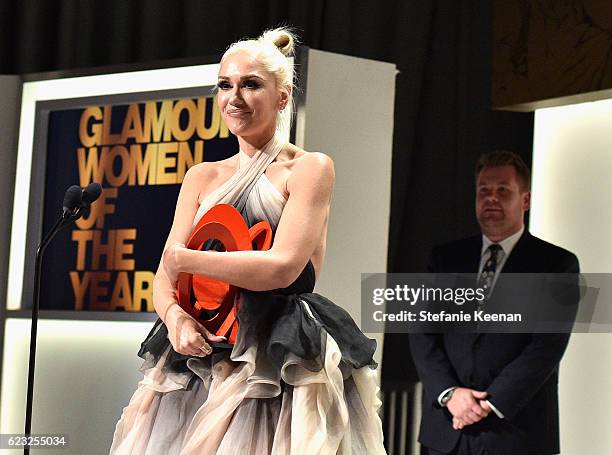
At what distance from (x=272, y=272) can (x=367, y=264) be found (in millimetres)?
1784

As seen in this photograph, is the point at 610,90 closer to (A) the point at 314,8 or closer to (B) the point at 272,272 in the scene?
(A) the point at 314,8

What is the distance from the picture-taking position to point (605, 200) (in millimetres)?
4203

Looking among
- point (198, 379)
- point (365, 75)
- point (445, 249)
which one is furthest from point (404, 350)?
point (198, 379)

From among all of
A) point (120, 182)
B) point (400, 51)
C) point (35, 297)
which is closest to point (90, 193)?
point (35, 297)

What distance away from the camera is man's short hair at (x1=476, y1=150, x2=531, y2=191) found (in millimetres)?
4234

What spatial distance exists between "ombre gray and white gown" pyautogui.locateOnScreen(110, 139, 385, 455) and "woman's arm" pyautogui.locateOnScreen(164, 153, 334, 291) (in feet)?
0.19

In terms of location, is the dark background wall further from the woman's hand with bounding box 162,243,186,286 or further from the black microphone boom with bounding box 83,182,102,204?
the woman's hand with bounding box 162,243,186,286

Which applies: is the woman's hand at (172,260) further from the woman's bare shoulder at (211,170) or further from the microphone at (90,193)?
the microphone at (90,193)

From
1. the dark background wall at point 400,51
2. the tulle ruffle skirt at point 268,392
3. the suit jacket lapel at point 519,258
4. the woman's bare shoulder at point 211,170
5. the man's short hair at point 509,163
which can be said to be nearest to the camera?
the tulle ruffle skirt at point 268,392

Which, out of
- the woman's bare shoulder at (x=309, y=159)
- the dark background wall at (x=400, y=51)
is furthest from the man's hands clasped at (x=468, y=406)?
the woman's bare shoulder at (x=309, y=159)

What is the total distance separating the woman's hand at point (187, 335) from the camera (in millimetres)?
2104

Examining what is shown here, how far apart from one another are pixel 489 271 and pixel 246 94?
6.83ft

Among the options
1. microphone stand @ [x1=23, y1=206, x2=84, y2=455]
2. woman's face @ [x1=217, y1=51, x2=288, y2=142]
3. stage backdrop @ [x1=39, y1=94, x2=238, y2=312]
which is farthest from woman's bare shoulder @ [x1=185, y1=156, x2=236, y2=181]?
stage backdrop @ [x1=39, y1=94, x2=238, y2=312]

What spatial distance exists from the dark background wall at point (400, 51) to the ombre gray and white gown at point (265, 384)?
2756 millimetres
